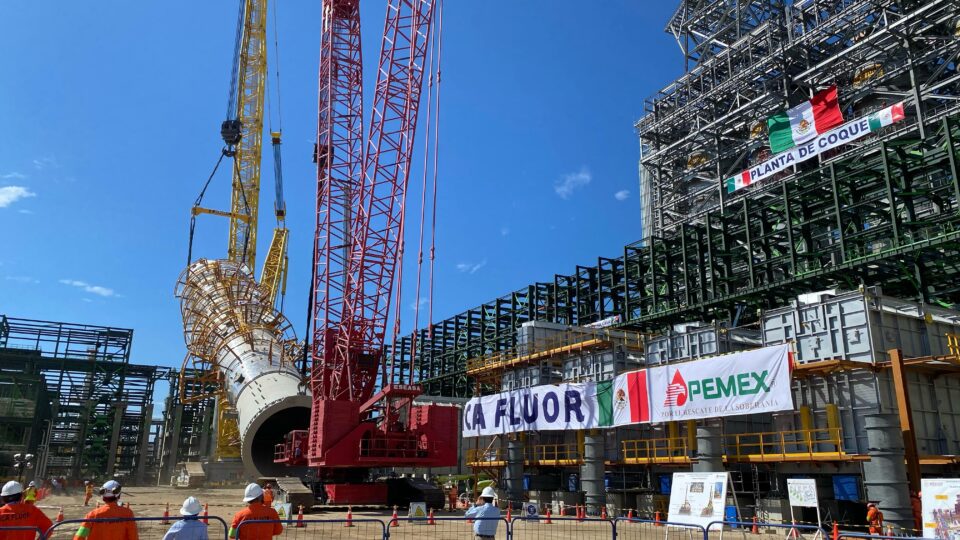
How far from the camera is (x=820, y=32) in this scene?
53281mm

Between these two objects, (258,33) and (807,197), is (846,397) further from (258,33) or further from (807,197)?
(258,33)

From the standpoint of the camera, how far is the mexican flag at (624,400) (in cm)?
2883

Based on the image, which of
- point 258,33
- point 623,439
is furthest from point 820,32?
point 258,33

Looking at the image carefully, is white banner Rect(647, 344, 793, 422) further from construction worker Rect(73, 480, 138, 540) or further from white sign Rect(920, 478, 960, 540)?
construction worker Rect(73, 480, 138, 540)

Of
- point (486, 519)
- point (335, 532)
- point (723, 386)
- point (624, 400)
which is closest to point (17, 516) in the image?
point (486, 519)

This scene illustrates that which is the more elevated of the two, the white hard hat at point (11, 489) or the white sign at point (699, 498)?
the white hard hat at point (11, 489)

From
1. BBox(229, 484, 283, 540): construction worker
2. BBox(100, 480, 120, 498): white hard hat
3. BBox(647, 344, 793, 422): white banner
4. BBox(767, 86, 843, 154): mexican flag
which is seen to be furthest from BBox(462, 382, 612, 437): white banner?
BBox(767, 86, 843, 154): mexican flag

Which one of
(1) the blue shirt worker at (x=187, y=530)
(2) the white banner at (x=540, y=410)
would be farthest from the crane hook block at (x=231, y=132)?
(1) the blue shirt worker at (x=187, y=530)

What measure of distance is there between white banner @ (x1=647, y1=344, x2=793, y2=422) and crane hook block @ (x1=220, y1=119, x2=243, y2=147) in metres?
44.2

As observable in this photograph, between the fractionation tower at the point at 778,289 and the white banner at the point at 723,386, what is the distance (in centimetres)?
129

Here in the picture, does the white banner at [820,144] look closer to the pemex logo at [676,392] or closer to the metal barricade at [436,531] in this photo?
the pemex logo at [676,392]

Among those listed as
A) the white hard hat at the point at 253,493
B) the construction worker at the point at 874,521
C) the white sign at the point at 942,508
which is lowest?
the construction worker at the point at 874,521

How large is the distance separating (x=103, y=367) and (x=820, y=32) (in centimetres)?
6454

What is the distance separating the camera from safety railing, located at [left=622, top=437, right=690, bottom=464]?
28391mm
